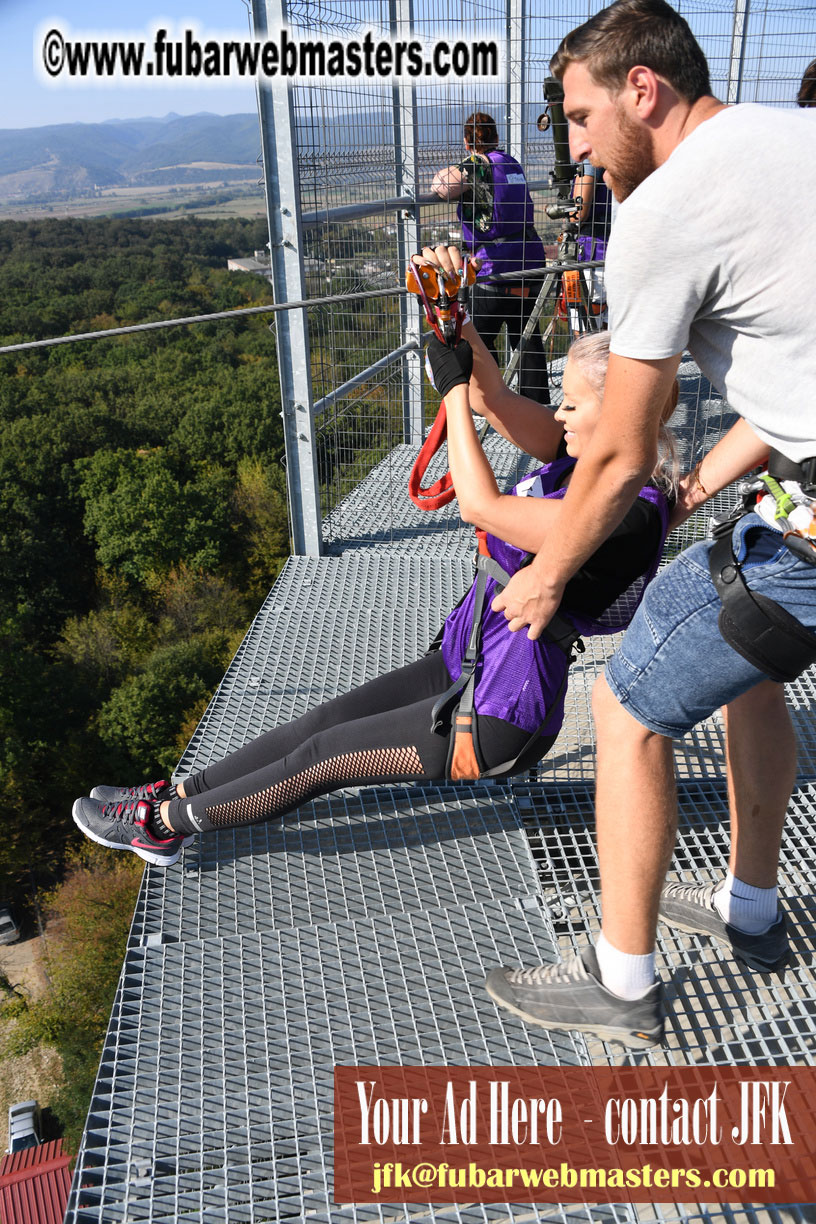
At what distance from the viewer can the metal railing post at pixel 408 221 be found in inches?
156

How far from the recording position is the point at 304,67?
3205mm

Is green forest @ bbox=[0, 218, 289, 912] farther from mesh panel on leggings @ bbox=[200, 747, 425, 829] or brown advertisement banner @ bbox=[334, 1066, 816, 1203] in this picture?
brown advertisement banner @ bbox=[334, 1066, 816, 1203]

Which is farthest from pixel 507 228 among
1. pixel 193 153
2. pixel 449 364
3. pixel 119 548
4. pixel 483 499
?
pixel 193 153

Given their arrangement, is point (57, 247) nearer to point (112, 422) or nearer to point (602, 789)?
point (112, 422)

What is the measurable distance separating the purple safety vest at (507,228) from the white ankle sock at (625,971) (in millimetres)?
3113

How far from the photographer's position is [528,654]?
5.89ft

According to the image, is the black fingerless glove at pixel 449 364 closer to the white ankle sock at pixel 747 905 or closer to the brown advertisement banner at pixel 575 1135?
the white ankle sock at pixel 747 905

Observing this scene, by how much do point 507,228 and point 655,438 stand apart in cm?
330

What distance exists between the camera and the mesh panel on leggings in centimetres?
193

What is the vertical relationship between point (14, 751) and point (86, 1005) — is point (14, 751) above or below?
above

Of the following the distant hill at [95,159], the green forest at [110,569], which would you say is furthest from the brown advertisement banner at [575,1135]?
the distant hill at [95,159]

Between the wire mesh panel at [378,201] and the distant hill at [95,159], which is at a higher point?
the distant hill at [95,159]

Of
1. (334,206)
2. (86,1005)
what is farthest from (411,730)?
(86,1005)

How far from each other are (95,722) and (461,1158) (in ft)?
75.6
